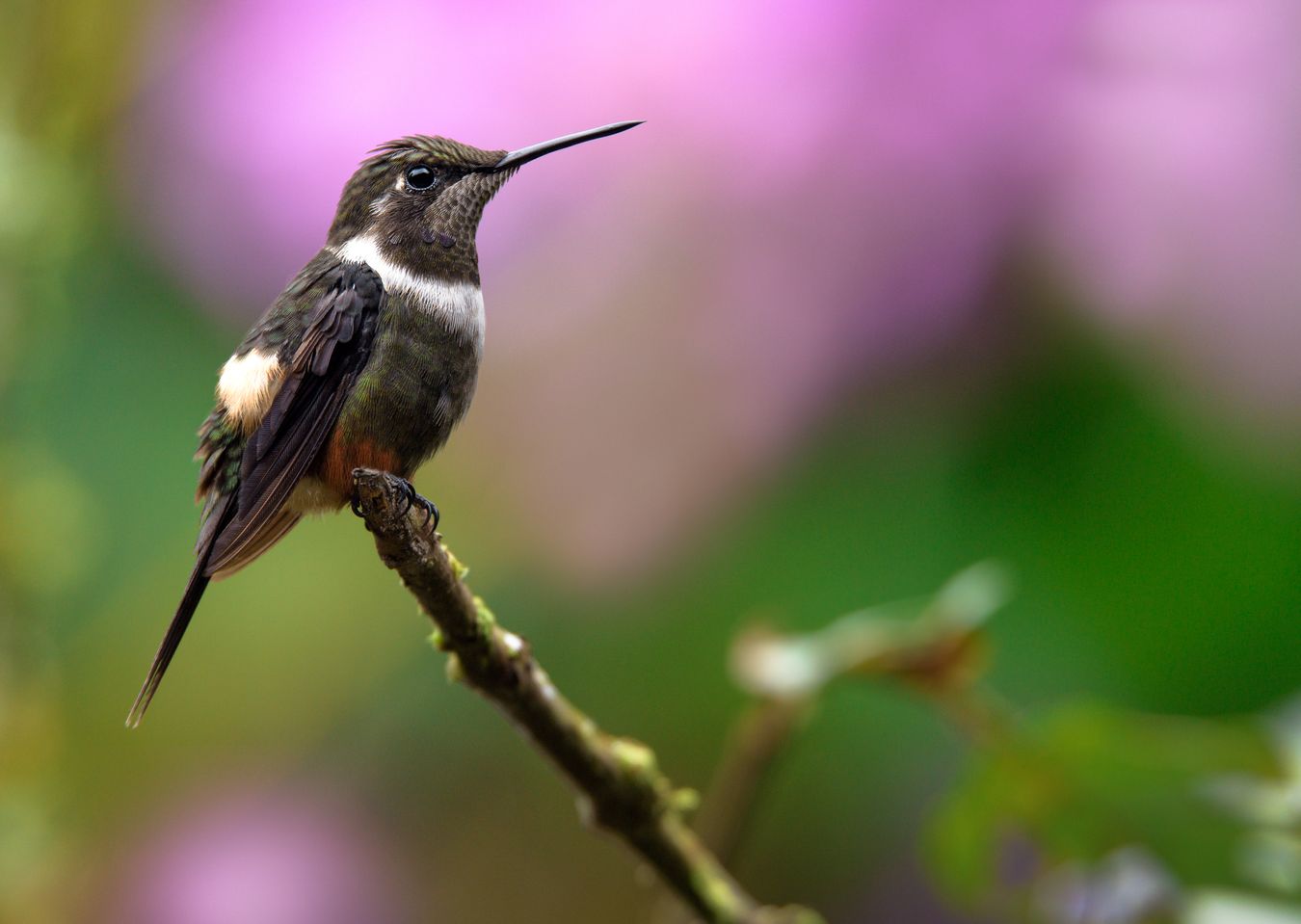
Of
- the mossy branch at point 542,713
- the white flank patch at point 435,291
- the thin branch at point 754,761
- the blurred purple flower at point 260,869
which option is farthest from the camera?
the blurred purple flower at point 260,869

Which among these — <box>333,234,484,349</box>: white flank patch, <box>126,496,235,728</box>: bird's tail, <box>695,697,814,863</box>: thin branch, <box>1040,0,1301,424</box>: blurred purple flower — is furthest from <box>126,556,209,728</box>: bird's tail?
<box>1040,0,1301,424</box>: blurred purple flower

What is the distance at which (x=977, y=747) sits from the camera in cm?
83

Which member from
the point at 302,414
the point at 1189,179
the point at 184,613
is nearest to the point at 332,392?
the point at 302,414

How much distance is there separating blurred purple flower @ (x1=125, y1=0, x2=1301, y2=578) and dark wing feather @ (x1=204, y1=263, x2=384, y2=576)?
0.79 meters

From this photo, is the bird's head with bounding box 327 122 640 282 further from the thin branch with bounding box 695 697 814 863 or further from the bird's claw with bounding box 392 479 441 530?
the thin branch with bounding box 695 697 814 863

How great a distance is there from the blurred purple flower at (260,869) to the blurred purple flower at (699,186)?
1.38 feet

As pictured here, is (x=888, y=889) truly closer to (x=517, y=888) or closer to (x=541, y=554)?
(x=517, y=888)

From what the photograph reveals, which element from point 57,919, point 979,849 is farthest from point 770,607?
point 57,919

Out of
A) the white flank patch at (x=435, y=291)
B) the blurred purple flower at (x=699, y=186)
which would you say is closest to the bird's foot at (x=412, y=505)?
the white flank patch at (x=435, y=291)

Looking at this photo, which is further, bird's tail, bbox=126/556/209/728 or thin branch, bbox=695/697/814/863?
thin branch, bbox=695/697/814/863

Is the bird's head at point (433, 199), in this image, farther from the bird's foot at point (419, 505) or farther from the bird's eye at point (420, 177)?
the bird's foot at point (419, 505)

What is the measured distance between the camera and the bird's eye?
2.12 feet

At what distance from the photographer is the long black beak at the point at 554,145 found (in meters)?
0.55

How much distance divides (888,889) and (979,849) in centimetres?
57
